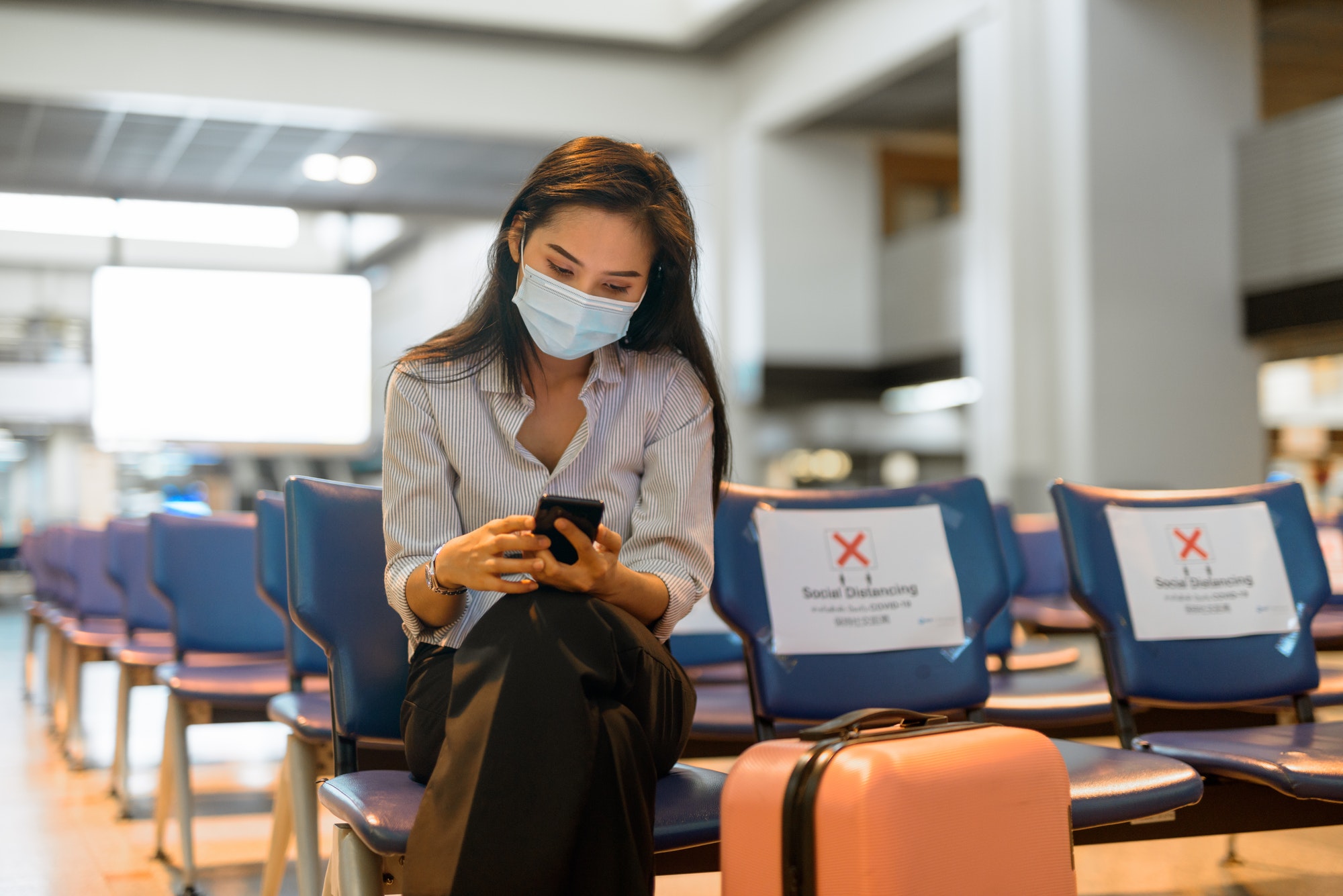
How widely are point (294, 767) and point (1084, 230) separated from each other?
572cm

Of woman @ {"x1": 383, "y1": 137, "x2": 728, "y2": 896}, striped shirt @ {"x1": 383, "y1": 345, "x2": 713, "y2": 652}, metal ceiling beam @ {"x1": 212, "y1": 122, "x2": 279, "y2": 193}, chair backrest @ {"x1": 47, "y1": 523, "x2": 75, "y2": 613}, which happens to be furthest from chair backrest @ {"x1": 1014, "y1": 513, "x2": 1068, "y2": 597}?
metal ceiling beam @ {"x1": 212, "y1": 122, "x2": 279, "y2": 193}

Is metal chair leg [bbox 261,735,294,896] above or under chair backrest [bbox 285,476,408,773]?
under

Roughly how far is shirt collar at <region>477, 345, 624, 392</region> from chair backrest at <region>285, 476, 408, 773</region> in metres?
0.29

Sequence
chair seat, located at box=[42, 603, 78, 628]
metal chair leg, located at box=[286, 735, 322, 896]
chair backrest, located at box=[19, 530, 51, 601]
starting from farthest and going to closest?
1. chair backrest, located at box=[19, 530, 51, 601]
2. chair seat, located at box=[42, 603, 78, 628]
3. metal chair leg, located at box=[286, 735, 322, 896]

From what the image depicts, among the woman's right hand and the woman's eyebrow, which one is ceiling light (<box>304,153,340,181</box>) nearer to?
the woman's eyebrow

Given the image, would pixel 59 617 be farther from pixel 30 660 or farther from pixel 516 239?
pixel 516 239

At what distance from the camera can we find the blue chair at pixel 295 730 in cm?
207

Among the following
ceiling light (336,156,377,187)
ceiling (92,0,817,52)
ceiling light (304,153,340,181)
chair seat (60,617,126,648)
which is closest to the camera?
chair seat (60,617,126,648)

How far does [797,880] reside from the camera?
1263 mm

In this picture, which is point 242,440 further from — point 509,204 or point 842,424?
point 509,204

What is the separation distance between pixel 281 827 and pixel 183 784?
665 millimetres

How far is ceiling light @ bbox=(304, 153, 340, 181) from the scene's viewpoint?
9914 mm

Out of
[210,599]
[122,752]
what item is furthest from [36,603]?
[210,599]

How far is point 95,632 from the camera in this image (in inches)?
191
